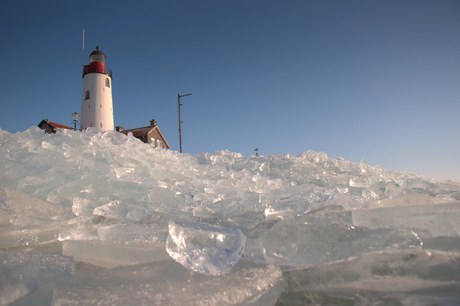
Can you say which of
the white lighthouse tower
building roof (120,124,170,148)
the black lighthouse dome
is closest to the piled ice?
the white lighthouse tower

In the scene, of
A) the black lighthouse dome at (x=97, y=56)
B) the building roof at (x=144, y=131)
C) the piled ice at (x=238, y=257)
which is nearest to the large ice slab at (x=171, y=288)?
the piled ice at (x=238, y=257)

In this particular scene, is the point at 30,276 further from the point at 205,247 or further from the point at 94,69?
the point at 94,69

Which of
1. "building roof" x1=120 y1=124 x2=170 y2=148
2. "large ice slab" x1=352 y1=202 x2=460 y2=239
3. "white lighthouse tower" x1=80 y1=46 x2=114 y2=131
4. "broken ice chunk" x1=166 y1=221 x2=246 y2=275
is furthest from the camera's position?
"building roof" x1=120 y1=124 x2=170 y2=148

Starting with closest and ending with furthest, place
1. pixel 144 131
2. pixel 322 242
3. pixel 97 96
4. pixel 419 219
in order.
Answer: pixel 322 242, pixel 419 219, pixel 97 96, pixel 144 131

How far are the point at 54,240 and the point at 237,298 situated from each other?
136 centimetres

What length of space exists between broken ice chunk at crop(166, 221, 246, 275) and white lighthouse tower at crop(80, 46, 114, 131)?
68.7ft

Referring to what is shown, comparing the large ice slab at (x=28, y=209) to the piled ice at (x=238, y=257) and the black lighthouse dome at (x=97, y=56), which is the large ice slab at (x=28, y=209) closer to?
the piled ice at (x=238, y=257)

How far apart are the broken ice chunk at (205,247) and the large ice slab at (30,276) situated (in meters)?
0.47

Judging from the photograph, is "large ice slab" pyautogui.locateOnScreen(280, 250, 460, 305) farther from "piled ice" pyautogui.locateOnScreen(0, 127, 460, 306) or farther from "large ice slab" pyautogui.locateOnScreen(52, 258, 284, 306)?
"large ice slab" pyautogui.locateOnScreen(52, 258, 284, 306)

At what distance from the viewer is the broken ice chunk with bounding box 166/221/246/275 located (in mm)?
948

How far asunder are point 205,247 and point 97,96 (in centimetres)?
2275

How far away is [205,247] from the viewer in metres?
0.97

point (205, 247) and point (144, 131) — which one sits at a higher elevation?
point (144, 131)

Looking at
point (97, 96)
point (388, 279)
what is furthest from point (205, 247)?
point (97, 96)
